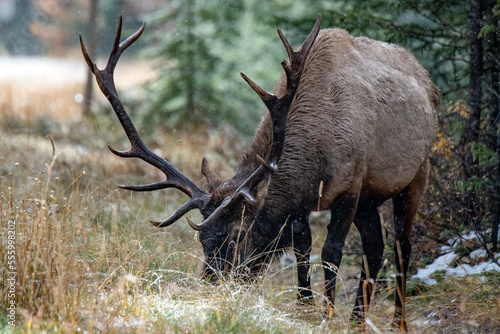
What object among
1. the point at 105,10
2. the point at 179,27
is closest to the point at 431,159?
the point at 179,27

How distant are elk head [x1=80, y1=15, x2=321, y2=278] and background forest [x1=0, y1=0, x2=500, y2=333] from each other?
1.04 feet

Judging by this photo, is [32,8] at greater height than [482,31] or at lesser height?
greater

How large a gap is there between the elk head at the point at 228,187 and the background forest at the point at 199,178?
317 millimetres

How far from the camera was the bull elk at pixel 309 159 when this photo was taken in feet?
16.5

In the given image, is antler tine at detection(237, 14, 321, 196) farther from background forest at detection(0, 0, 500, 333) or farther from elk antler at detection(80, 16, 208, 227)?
background forest at detection(0, 0, 500, 333)

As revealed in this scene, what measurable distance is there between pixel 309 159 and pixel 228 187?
72cm

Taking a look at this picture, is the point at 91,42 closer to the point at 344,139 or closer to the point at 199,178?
the point at 199,178

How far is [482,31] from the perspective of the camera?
6.53 metres

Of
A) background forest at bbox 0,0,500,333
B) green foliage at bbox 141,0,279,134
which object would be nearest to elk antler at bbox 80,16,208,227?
background forest at bbox 0,0,500,333

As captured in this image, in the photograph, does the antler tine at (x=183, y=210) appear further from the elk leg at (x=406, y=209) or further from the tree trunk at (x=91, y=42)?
the tree trunk at (x=91, y=42)

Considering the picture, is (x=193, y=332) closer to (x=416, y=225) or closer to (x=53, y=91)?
(x=416, y=225)

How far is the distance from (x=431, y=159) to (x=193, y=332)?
13.9 ft

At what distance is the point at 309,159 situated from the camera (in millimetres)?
5312

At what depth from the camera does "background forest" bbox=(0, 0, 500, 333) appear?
156 inches
